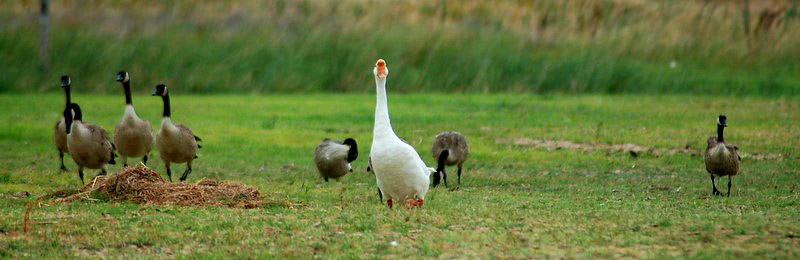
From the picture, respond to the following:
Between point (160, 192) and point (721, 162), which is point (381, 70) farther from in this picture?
point (721, 162)

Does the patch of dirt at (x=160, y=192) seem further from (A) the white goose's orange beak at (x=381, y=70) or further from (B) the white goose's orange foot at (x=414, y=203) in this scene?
(A) the white goose's orange beak at (x=381, y=70)

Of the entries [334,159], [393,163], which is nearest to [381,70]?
[393,163]

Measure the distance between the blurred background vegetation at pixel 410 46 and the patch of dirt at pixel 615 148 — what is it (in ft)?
28.8

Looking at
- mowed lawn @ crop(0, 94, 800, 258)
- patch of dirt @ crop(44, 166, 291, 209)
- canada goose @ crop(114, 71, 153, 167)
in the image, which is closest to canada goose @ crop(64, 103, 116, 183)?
mowed lawn @ crop(0, 94, 800, 258)

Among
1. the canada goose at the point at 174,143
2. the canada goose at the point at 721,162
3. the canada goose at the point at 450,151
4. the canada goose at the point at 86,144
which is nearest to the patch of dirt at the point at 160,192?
the canada goose at the point at 86,144

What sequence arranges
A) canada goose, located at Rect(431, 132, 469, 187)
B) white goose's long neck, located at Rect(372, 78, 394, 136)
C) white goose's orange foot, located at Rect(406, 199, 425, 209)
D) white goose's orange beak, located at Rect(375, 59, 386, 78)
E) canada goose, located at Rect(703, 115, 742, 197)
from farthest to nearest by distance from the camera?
canada goose, located at Rect(431, 132, 469, 187)
canada goose, located at Rect(703, 115, 742, 197)
white goose's orange beak, located at Rect(375, 59, 386, 78)
white goose's orange foot, located at Rect(406, 199, 425, 209)
white goose's long neck, located at Rect(372, 78, 394, 136)

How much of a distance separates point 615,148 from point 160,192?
8.41 m

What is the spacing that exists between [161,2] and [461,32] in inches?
311

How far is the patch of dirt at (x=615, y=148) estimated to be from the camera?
56.4 ft

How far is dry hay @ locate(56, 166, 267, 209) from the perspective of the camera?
11.6 meters

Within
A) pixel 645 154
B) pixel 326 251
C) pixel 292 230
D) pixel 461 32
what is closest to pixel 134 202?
pixel 292 230

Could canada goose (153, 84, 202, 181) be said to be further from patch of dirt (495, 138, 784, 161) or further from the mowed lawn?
patch of dirt (495, 138, 784, 161)

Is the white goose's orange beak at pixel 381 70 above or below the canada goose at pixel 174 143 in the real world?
above

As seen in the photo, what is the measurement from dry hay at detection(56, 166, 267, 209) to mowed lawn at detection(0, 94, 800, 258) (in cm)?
30
